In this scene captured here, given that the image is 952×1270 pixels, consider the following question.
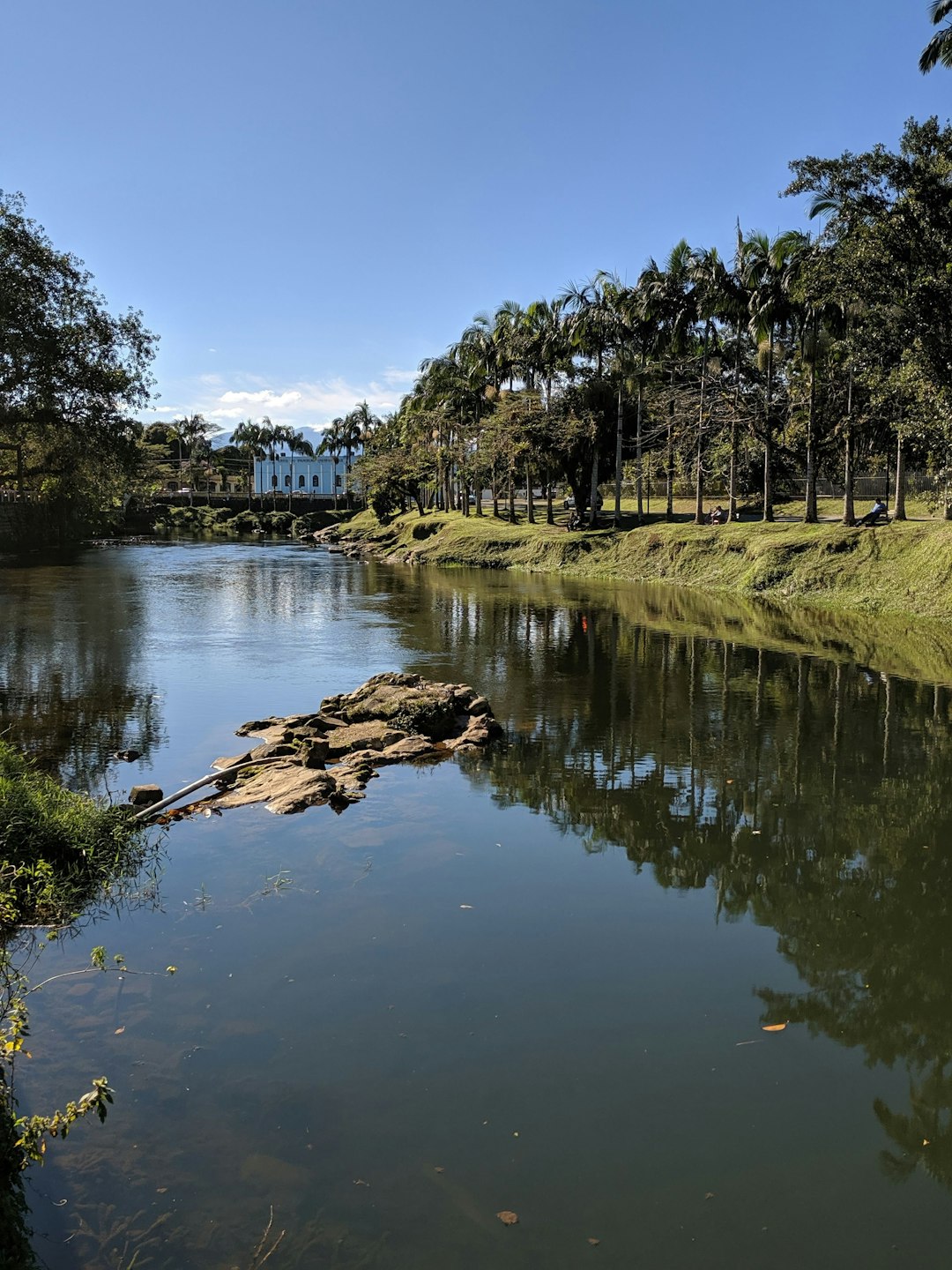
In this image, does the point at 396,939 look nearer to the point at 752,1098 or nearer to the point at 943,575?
the point at 752,1098

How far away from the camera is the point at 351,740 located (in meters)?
16.0

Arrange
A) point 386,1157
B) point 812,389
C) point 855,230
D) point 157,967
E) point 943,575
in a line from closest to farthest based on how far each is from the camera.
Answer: point 386,1157 → point 157,967 → point 855,230 → point 943,575 → point 812,389

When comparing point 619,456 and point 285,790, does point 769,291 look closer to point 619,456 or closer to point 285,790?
point 619,456

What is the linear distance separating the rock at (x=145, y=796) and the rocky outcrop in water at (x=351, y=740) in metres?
0.69

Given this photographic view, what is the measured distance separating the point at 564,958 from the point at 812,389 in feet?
122

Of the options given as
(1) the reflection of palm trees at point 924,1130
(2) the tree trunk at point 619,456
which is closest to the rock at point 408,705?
(1) the reflection of palm trees at point 924,1130

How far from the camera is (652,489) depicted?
243 feet

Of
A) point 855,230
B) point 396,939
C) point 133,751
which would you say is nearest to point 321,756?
point 133,751

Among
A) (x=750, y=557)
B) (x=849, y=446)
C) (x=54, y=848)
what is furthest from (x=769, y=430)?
(x=54, y=848)

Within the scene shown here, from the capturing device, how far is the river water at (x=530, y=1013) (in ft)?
18.1

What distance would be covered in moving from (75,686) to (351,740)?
8484mm

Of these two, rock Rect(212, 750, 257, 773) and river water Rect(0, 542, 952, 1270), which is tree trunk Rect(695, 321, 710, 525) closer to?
river water Rect(0, 542, 952, 1270)

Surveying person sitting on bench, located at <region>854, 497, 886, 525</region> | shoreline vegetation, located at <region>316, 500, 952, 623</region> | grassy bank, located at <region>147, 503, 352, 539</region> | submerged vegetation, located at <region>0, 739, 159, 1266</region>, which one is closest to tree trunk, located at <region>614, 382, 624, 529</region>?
shoreline vegetation, located at <region>316, 500, 952, 623</region>

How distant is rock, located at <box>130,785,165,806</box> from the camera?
1248 centimetres
